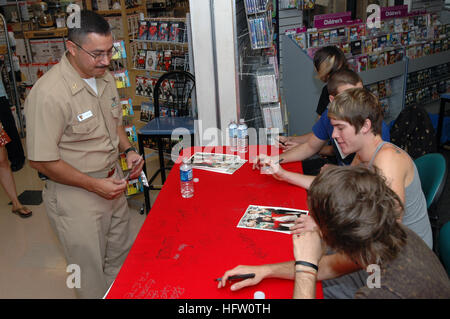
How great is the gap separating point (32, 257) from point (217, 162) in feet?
6.26

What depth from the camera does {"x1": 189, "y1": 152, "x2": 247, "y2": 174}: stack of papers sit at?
257 cm

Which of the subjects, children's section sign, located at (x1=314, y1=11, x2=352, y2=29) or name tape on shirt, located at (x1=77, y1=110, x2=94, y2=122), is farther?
children's section sign, located at (x1=314, y1=11, x2=352, y2=29)

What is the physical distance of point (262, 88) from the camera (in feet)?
11.1

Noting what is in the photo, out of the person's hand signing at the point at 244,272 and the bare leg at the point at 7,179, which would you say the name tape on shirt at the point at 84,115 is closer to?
the person's hand signing at the point at 244,272

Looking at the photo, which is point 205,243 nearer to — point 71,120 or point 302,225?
point 302,225

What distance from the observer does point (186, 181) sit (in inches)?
87.1

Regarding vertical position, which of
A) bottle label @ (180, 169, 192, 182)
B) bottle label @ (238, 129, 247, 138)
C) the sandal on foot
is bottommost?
the sandal on foot

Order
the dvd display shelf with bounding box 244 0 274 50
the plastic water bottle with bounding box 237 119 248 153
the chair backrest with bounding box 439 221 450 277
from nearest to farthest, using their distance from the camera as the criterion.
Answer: the chair backrest with bounding box 439 221 450 277, the plastic water bottle with bounding box 237 119 248 153, the dvd display shelf with bounding box 244 0 274 50

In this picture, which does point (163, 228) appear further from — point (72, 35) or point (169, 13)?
point (169, 13)

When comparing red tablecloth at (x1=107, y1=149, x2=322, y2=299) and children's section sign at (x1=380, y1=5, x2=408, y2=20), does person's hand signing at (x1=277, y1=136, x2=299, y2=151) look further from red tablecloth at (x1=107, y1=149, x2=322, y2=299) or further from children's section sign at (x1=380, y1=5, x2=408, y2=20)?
children's section sign at (x1=380, y1=5, x2=408, y2=20)

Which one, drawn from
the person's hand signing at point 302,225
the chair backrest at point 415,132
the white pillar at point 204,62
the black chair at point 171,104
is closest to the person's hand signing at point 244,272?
the person's hand signing at point 302,225

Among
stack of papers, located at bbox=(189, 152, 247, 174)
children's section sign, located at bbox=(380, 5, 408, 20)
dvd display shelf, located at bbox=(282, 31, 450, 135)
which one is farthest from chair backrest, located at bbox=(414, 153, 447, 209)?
children's section sign, located at bbox=(380, 5, 408, 20)

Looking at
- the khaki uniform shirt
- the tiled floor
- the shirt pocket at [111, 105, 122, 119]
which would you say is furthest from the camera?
the tiled floor
